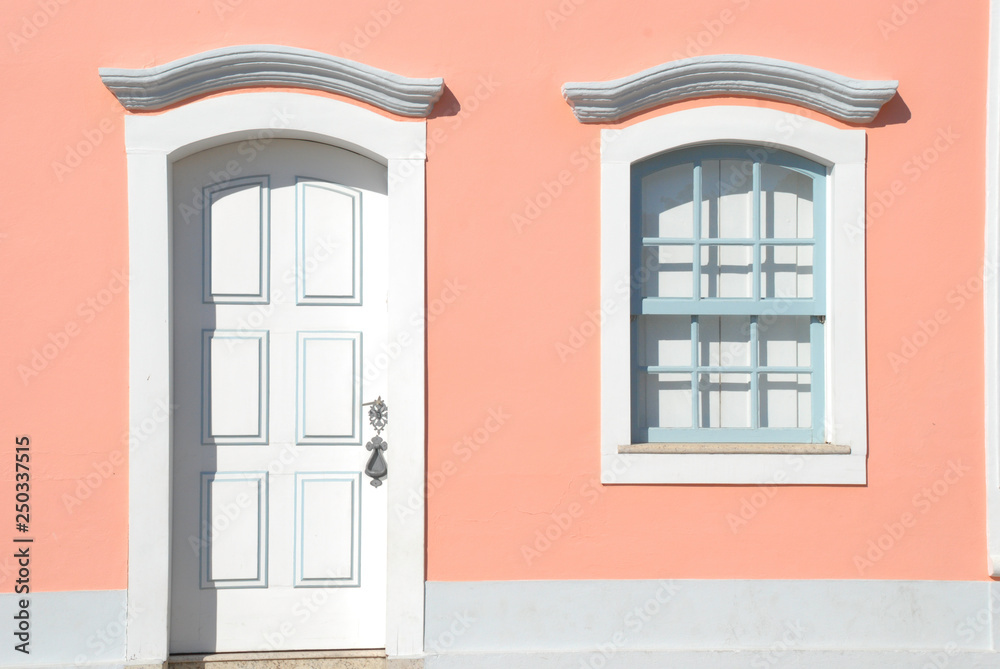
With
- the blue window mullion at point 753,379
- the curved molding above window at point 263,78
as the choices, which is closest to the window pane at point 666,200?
the blue window mullion at point 753,379

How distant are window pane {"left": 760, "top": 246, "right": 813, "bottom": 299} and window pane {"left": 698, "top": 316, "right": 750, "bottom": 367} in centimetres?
24

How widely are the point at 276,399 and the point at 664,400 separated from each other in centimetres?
207

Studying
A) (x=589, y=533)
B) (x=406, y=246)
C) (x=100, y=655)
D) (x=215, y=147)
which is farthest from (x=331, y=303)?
(x=100, y=655)

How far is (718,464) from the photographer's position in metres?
4.14

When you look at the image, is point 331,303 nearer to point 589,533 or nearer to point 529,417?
point 529,417

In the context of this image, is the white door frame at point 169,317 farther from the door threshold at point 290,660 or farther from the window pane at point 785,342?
the window pane at point 785,342

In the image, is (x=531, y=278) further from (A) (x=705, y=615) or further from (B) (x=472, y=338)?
(A) (x=705, y=615)

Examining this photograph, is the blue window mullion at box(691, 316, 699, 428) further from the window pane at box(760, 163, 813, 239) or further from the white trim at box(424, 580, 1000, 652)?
the white trim at box(424, 580, 1000, 652)

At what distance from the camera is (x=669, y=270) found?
4.34 meters

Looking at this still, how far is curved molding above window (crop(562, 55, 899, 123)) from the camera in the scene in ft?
13.4

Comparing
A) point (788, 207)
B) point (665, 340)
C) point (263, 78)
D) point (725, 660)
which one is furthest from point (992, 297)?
point (263, 78)

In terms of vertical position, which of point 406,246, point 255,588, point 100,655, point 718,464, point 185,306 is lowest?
point 100,655

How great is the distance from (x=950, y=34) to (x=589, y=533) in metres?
3.23

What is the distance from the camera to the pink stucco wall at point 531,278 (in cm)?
401
